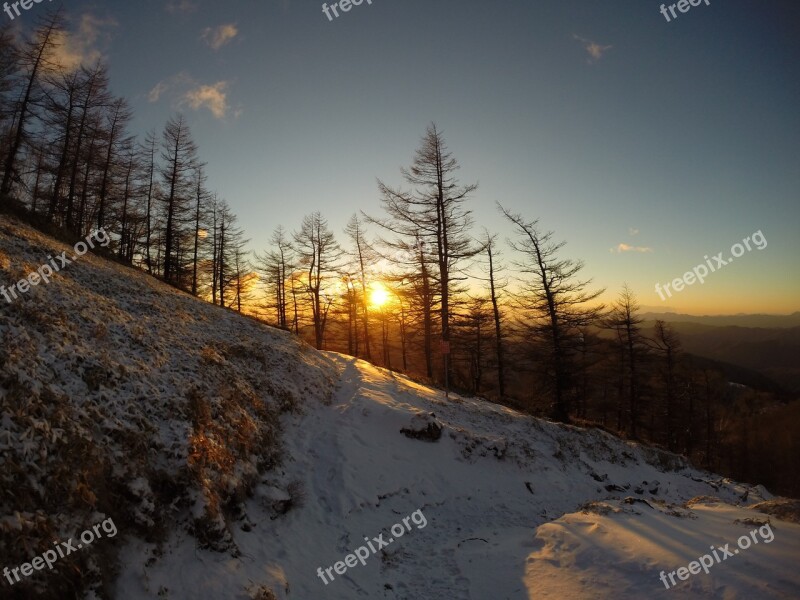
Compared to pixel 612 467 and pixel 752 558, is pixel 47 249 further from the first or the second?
pixel 612 467

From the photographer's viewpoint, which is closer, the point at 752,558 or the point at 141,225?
the point at 752,558

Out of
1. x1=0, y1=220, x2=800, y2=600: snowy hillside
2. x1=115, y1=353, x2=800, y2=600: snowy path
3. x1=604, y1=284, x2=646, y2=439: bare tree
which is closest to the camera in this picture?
x1=0, y1=220, x2=800, y2=600: snowy hillside

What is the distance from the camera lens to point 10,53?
1988 cm

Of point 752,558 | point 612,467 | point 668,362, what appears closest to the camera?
point 752,558

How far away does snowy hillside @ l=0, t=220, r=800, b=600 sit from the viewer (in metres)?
5.06

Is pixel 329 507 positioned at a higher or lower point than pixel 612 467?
higher

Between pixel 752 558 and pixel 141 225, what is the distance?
41.2 meters

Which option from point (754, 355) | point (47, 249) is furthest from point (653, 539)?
point (754, 355)

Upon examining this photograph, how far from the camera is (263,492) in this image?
7.59 metres

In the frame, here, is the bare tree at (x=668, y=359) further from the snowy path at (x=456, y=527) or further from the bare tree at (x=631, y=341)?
the snowy path at (x=456, y=527)

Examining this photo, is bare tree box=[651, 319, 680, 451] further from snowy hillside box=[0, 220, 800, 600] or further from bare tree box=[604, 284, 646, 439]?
snowy hillside box=[0, 220, 800, 600]

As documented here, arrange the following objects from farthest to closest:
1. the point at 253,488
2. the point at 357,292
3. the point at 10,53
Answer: the point at 357,292, the point at 10,53, the point at 253,488

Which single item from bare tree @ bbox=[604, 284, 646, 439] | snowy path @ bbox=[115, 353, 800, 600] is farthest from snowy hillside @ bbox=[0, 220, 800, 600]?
bare tree @ bbox=[604, 284, 646, 439]

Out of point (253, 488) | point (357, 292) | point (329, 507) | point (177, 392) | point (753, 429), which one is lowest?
point (753, 429)
